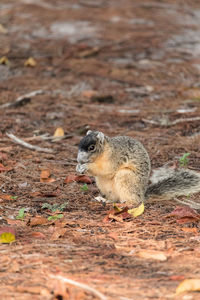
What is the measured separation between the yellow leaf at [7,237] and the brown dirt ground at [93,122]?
0.05m

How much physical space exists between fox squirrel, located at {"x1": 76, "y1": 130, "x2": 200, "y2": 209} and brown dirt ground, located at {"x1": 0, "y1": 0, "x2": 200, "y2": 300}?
0.23 m

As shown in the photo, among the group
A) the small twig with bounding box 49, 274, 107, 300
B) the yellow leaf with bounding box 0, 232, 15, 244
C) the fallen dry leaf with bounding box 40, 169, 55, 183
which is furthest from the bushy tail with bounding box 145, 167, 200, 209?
the small twig with bounding box 49, 274, 107, 300

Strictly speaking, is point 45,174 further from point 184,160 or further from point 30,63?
point 30,63

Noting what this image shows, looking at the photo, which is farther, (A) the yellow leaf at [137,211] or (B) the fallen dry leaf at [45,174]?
(B) the fallen dry leaf at [45,174]

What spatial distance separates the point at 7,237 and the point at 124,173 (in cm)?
165

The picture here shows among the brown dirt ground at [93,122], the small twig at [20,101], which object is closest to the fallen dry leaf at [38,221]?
the brown dirt ground at [93,122]

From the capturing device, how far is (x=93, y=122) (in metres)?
7.24

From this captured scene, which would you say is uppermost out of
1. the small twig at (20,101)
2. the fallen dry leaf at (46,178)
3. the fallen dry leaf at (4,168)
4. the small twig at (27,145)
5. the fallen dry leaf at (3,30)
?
→ the fallen dry leaf at (46,178)

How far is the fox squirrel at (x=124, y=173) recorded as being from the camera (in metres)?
4.85

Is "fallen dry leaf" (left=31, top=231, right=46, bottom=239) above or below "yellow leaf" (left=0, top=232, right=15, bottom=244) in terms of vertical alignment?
below

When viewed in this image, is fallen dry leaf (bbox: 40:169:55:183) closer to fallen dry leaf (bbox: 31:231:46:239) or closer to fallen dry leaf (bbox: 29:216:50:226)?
fallen dry leaf (bbox: 29:216:50:226)

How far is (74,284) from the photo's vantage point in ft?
9.39

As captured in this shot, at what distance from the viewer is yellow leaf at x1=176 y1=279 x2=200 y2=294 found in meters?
2.81

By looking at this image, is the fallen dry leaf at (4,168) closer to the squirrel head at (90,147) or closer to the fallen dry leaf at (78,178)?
the fallen dry leaf at (78,178)
